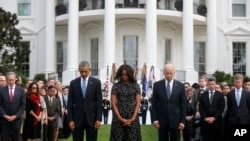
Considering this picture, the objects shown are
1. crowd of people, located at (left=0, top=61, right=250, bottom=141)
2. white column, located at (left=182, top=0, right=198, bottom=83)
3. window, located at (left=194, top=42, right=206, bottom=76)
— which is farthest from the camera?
window, located at (left=194, top=42, right=206, bottom=76)

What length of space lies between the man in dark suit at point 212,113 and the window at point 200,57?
2755 centimetres

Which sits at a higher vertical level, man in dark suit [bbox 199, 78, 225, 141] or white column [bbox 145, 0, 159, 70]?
white column [bbox 145, 0, 159, 70]

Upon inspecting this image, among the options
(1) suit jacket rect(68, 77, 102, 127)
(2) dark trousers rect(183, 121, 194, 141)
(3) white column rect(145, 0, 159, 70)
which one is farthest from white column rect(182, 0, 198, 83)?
(1) suit jacket rect(68, 77, 102, 127)

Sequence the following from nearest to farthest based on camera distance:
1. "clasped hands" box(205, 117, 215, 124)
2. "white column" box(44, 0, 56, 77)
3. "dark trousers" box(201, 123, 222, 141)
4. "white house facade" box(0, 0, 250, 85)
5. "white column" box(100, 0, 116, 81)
Answer: "clasped hands" box(205, 117, 215, 124) → "dark trousers" box(201, 123, 222, 141) → "white column" box(100, 0, 116, 81) → "white house facade" box(0, 0, 250, 85) → "white column" box(44, 0, 56, 77)

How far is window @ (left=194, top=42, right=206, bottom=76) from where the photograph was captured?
136 ft

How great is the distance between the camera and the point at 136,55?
3897cm

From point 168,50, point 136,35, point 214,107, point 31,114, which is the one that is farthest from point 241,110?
point 168,50

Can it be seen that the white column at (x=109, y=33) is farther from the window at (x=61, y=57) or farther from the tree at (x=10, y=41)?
the window at (x=61, y=57)

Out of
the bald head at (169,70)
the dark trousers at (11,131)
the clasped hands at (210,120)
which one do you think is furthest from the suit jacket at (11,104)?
the clasped hands at (210,120)

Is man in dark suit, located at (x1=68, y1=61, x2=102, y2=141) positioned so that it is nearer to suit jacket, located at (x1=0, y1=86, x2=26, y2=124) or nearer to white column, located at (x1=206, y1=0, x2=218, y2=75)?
suit jacket, located at (x1=0, y1=86, x2=26, y2=124)

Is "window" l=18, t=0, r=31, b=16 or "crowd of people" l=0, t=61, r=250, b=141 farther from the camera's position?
"window" l=18, t=0, r=31, b=16

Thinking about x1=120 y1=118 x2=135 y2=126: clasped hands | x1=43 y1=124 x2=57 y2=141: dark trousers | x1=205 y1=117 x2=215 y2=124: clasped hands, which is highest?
x1=120 y1=118 x2=135 y2=126: clasped hands

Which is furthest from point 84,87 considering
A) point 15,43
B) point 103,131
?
point 15,43

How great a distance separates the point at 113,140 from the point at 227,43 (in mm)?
31972
